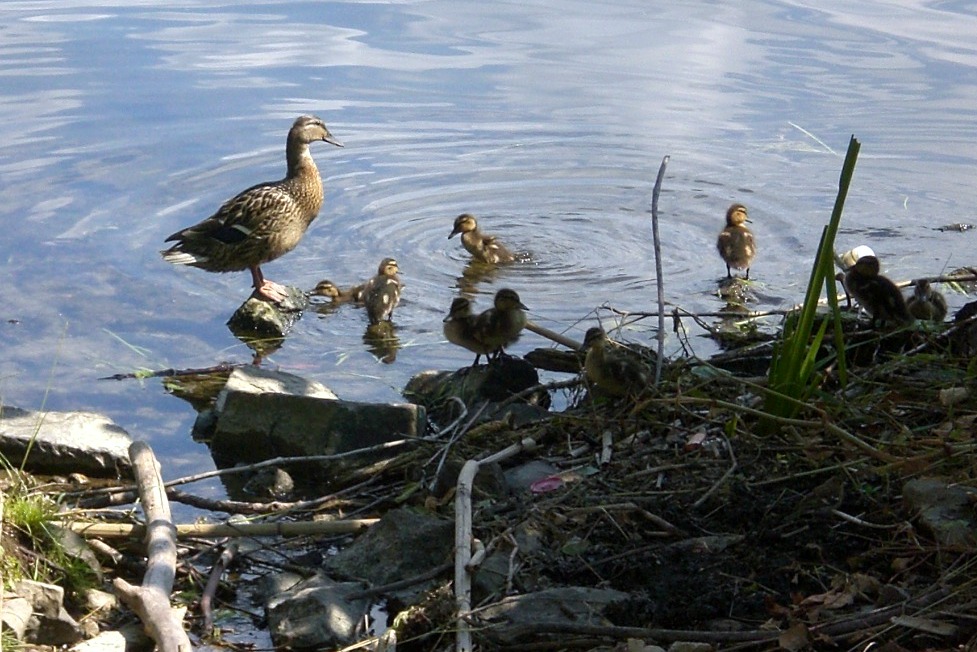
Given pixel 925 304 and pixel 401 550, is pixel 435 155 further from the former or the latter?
pixel 401 550

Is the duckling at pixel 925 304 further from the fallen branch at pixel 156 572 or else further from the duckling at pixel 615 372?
the fallen branch at pixel 156 572

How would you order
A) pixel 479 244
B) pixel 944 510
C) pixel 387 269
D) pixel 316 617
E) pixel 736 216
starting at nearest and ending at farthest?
pixel 944 510 → pixel 316 617 → pixel 387 269 → pixel 736 216 → pixel 479 244

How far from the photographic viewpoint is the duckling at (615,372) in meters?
5.02

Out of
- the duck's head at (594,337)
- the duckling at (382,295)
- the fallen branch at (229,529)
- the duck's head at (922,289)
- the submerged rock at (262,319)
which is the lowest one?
the submerged rock at (262,319)

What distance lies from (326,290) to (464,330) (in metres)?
1.75

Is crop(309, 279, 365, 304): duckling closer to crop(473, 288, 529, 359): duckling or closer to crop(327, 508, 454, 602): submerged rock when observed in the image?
crop(473, 288, 529, 359): duckling

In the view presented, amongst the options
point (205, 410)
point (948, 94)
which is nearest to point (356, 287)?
point (205, 410)

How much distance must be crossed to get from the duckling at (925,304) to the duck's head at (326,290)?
10.5 ft

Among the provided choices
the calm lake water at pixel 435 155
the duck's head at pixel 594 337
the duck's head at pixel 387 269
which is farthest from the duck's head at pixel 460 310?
the duck's head at pixel 387 269

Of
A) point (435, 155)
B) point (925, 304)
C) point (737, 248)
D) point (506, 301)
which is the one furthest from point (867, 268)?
point (435, 155)

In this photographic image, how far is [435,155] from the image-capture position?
10.5 metres

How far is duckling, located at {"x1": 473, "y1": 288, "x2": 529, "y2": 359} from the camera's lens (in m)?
6.27

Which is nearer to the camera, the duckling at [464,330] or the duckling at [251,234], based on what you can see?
the duckling at [464,330]

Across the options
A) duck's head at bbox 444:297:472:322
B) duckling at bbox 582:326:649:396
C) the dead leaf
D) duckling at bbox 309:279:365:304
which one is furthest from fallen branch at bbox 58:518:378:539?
duckling at bbox 309:279:365:304
